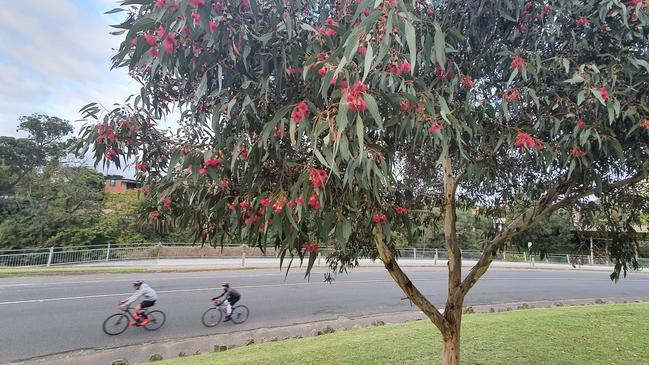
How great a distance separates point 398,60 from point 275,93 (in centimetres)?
65

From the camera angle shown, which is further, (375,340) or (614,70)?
(375,340)

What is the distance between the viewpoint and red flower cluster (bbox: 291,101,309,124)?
170 cm

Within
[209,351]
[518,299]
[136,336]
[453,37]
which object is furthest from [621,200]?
[518,299]

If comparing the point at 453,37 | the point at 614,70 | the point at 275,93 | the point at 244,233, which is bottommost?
the point at 244,233

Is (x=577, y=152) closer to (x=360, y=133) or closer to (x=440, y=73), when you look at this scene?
(x=440, y=73)

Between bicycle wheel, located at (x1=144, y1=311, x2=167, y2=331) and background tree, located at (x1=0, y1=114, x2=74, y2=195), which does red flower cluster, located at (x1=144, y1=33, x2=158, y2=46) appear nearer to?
bicycle wheel, located at (x1=144, y1=311, x2=167, y2=331)

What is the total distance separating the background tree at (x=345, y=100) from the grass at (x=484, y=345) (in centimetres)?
323

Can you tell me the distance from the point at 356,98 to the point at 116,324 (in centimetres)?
911

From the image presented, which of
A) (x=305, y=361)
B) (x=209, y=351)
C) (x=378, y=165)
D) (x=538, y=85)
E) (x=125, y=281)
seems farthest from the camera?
(x=125, y=281)

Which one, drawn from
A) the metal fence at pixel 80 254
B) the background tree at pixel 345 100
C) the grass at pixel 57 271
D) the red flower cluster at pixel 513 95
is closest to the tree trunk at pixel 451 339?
the background tree at pixel 345 100

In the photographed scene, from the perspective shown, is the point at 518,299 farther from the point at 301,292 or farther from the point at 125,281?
the point at 125,281

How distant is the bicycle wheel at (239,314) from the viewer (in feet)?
32.4

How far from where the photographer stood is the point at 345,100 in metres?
1.41

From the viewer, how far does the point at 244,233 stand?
2.27 meters
